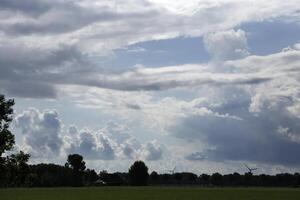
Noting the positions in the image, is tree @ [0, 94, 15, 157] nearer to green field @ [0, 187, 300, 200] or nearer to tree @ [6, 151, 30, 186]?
tree @ [6, 151, 30, 186]

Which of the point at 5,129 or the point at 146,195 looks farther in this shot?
the point at 146,195

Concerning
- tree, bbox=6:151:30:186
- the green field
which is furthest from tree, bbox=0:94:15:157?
the green field

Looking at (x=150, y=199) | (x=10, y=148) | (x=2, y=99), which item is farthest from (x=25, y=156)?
(x=150, y=199)

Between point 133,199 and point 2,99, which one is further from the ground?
point 2,99

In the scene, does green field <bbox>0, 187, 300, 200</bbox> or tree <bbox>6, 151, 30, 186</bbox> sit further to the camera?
green field <bbox>0, 187, 300, 200</bbox>

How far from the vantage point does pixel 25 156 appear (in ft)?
140

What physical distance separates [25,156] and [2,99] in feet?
16.1

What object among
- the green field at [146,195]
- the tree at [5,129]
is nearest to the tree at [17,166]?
the tree at [5,129]

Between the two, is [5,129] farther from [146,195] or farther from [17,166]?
[146,195]

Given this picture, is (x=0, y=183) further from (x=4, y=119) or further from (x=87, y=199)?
(x=87, y=199)

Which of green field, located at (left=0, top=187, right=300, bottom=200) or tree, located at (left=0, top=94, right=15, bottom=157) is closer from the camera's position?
tree, located at (left=0, top=94, right=15, bottom=157)

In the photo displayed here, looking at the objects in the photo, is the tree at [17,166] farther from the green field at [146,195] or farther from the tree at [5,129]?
the green field at [146,195]

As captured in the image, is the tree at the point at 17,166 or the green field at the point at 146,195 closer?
the tree at the point at 17,166

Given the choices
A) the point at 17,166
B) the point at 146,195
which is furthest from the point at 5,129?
the point at 146,195
